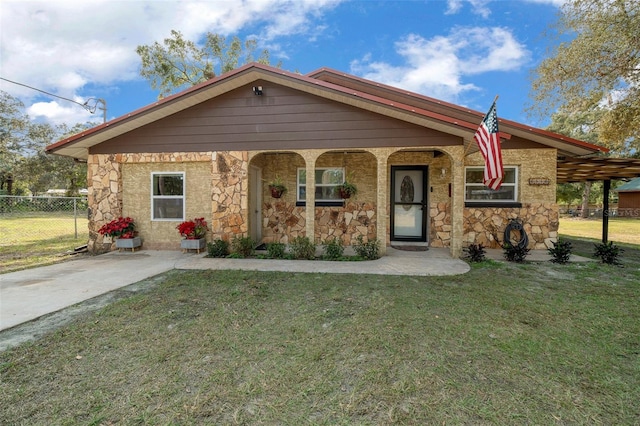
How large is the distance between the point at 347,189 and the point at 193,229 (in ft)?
13.6

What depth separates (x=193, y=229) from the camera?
23.6ft

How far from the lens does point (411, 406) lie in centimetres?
192

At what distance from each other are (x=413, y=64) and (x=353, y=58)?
4.32 m

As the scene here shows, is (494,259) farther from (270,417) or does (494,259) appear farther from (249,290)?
(270,417)

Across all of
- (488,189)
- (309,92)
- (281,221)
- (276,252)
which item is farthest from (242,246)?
(488,189)

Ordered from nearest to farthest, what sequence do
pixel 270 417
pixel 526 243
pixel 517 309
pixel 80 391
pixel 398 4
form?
1. pixel 270 417
2. pixel 80 391
3. pixel 517 309
4. pixel 526 243
5. pixel 398 4

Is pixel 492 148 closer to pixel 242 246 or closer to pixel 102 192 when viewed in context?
pixel 242 246

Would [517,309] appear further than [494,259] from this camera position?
No

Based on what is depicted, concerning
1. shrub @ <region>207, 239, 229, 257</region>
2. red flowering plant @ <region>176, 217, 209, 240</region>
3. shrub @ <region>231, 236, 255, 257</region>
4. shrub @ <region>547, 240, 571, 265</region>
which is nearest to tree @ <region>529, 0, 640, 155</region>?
shrub @ <region>547, 240, 571, 265</region>

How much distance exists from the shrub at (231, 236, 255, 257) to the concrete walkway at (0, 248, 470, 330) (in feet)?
1.35

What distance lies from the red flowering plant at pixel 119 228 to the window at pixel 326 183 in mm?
4522

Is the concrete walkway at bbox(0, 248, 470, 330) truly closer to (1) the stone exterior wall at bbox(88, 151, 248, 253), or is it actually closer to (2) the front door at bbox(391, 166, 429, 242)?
(1) the stone exterior wall at bbox(88, 151, 248, 253)

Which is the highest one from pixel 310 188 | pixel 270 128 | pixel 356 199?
pixel 270 128

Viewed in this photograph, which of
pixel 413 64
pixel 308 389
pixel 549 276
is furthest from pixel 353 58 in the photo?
pixel 308 389
